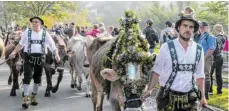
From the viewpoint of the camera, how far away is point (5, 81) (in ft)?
51.9

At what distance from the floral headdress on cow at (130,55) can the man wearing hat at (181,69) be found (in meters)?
0.12

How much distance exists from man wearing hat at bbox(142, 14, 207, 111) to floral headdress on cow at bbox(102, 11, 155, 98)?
0.39 ft

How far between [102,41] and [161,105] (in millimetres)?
3461

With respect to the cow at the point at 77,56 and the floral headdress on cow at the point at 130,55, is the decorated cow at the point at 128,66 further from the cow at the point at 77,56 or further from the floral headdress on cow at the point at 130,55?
the cow at the point at 77,56

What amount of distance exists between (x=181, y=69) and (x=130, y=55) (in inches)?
27.8

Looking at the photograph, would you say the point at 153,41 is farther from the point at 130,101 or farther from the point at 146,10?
the point at 146,10

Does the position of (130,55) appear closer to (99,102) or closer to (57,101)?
(99,102)

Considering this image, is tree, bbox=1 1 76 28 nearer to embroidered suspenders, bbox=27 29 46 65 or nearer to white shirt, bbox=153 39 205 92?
embroidered suspenders, bbox=27 29 46 65

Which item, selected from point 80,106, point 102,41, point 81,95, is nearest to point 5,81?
point 81,95

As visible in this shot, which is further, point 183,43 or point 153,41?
point 153,41

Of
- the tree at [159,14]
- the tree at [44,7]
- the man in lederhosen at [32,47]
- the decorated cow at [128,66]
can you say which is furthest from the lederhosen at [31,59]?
the tree at [159,14]

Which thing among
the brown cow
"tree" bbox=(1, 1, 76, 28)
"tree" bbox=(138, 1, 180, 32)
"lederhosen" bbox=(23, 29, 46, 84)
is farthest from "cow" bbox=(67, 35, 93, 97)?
"tree" bbox=(138, 1, 180, 32)

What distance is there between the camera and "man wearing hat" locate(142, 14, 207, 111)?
Result: 18.4 ft

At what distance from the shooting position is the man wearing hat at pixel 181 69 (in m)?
5.61
